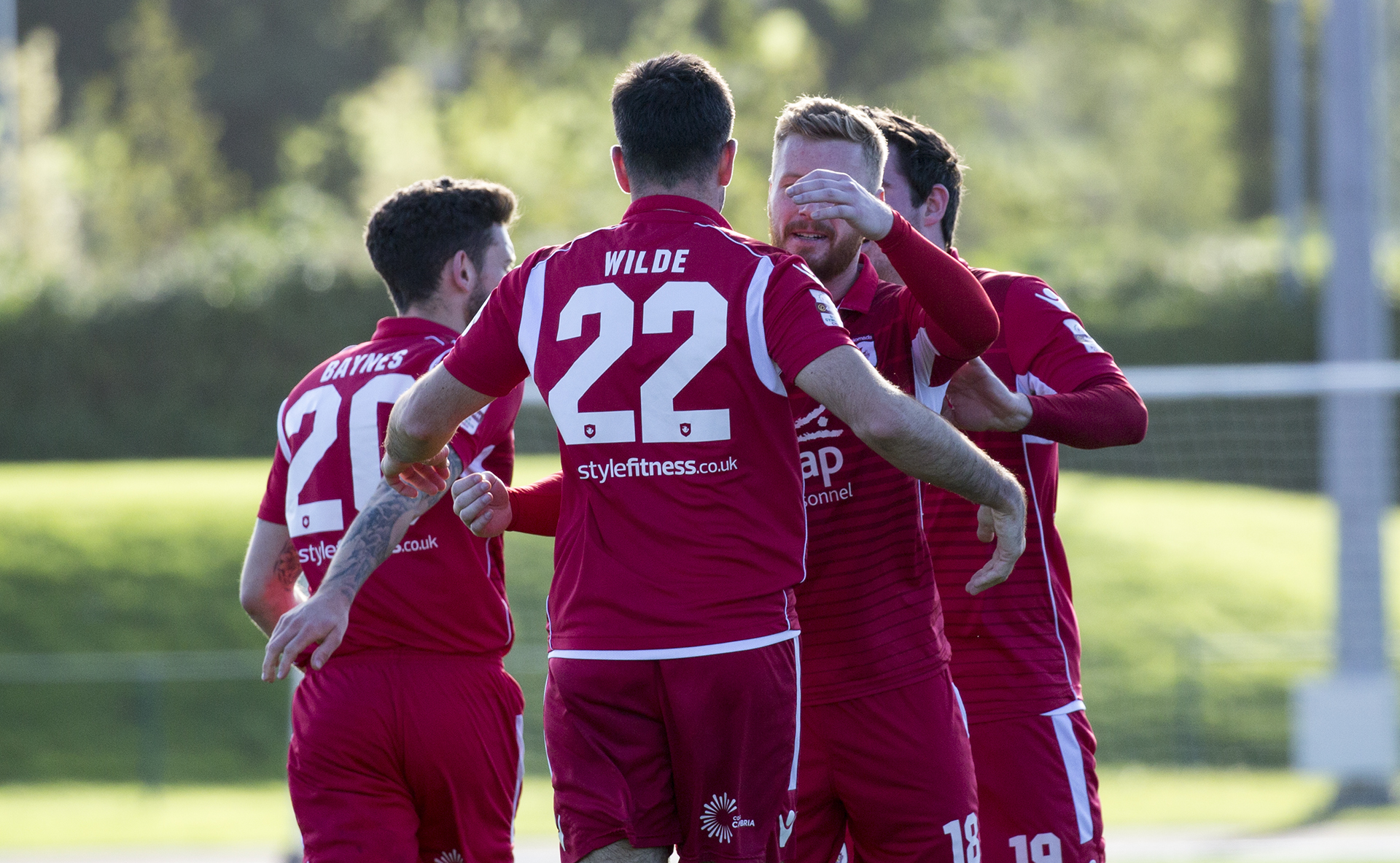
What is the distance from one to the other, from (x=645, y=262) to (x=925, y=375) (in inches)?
34.3

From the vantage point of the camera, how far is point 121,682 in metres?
15.8

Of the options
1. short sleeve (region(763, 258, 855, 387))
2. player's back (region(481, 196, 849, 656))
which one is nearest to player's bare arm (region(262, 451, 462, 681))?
player's back (region(481, 196, 849, 656))

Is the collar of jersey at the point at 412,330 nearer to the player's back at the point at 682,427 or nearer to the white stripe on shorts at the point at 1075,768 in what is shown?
the player's back at the point at 682,427

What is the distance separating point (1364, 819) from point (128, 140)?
27.2 metres

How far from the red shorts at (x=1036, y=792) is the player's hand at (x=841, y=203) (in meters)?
1.45

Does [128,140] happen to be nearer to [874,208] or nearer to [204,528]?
[204,528]

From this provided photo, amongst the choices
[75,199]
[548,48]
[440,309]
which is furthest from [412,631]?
[548,48]

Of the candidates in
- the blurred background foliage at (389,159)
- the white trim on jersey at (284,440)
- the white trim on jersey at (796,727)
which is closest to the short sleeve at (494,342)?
the white trim on jersey at (796,727)

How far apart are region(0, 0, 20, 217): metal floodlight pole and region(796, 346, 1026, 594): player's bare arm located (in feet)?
87.8

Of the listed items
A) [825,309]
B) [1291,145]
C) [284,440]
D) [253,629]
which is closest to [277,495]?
[284,440]

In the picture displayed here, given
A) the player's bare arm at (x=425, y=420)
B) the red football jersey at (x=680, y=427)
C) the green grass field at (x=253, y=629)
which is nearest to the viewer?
the red football jersey at (x=680, y=427)

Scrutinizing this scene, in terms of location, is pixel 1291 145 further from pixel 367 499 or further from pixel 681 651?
pixel 681 651

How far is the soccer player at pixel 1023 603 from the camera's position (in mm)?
3875

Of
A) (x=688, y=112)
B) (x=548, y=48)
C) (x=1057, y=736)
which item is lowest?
(x=1057, y=736)
